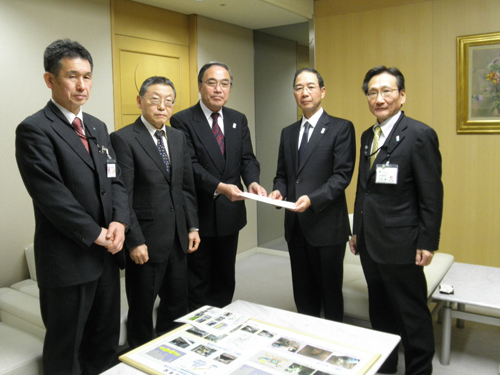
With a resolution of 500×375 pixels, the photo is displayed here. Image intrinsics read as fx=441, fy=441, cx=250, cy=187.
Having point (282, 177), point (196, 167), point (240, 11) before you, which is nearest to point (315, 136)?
point (282, 177)

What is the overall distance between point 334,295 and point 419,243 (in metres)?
0.76

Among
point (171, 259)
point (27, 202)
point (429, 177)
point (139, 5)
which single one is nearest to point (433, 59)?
point (429, 177)

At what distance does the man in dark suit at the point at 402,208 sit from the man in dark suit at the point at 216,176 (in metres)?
0.83

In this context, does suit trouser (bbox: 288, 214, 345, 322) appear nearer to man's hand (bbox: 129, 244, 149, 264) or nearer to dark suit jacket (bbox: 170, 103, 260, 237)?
dark suit jacket (bbox: 170, 103, 260, 237)

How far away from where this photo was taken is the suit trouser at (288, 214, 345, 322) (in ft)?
9.21

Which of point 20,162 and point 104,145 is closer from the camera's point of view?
point 20,162

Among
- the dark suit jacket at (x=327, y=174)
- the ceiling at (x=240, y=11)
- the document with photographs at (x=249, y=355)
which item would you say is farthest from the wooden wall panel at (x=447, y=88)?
the document with photographs at (x=249, y=355)

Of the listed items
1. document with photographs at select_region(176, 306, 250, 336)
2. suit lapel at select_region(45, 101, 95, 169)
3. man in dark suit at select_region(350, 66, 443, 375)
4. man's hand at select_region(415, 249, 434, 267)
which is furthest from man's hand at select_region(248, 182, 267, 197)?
suit lapel at select_region(45, 101, 95, 169)

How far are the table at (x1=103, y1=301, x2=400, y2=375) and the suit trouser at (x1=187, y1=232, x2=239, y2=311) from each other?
76cm

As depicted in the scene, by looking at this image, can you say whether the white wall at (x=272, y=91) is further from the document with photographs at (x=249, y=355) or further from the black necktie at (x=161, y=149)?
the document with photographs at (x=249, y=355)

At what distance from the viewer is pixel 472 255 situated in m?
4.30

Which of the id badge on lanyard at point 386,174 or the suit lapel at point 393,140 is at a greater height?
the suit lapel at point 393,140

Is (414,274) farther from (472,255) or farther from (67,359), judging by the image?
(472,255)

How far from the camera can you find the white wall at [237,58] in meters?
4.87
